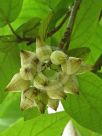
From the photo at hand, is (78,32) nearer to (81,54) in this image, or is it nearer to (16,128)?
(81,54)

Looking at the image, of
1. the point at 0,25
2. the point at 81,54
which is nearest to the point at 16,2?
the point at 0,25

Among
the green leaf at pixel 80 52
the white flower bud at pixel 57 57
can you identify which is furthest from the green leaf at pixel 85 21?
the white flower bud at pixel 57 57

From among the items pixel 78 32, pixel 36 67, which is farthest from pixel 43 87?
pixel 78 32

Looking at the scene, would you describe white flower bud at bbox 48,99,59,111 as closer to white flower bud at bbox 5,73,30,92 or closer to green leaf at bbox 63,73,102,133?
white flower bud at bbox 5,73,30,92

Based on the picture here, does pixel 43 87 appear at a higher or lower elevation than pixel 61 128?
higher

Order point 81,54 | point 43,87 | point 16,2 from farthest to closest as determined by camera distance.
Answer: point 16,2 → point 81,54 → point 43,87

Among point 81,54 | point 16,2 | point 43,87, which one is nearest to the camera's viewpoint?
point 43,87

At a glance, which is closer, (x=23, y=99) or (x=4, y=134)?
(x=23, y=99)
